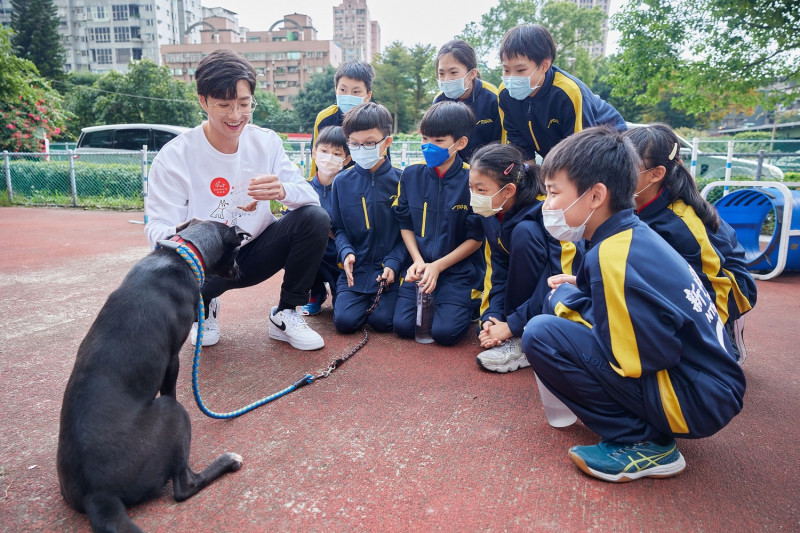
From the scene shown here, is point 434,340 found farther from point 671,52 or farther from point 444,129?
point 671,52

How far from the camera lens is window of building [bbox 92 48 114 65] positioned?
236ft

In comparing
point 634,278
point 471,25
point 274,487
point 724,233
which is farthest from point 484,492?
point 471,25

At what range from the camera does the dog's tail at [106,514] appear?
4.53ft

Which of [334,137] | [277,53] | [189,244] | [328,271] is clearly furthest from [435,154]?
[277,53]

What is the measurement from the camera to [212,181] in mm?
2914

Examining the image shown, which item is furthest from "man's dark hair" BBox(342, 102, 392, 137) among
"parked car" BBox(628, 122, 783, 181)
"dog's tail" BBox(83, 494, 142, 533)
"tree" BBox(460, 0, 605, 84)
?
"tree" BBox(460, 0, 605, 84)

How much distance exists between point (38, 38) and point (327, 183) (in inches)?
2020

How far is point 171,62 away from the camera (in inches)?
2899

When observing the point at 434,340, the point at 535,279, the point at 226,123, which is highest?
the point at 226,123

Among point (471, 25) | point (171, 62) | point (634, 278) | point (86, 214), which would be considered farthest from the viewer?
point (171, 62)

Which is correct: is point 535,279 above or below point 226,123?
below

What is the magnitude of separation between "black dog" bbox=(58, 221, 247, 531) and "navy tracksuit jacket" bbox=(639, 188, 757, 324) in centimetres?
227

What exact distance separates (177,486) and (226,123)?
1901 millimetres

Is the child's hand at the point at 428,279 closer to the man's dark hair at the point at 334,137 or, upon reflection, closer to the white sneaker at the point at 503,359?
the white sneaker at the point at 503,359
